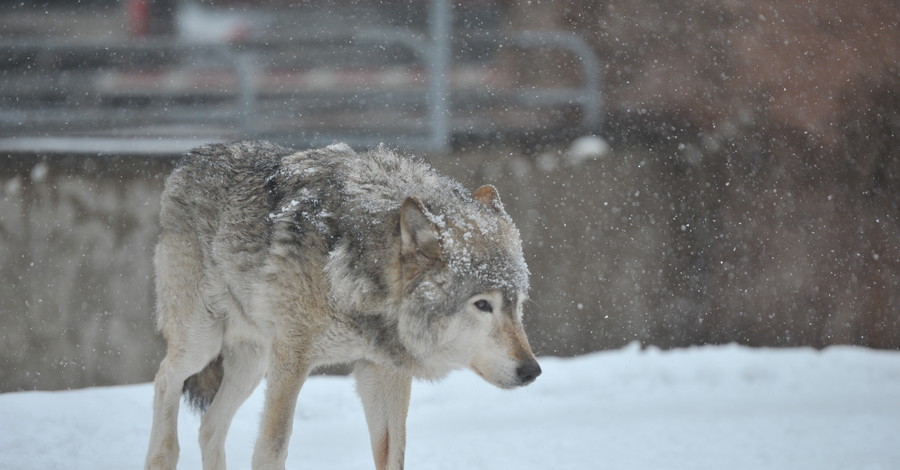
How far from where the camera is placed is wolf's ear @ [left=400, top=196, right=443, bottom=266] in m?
3.62

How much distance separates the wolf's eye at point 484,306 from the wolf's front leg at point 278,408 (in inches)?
30.0

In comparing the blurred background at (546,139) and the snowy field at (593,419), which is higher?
the blurred background at (546,139)

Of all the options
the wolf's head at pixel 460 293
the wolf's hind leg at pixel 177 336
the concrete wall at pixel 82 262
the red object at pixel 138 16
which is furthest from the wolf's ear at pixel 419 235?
the red object at pixel 138 16

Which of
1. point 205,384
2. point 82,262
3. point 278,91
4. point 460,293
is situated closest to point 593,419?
point 205,384

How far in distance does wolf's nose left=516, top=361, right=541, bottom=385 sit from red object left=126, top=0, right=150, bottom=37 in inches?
311

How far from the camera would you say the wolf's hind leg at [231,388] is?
440 centimetres

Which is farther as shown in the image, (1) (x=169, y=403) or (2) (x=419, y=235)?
(1) (x=169, y=403)

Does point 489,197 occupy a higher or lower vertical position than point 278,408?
higher

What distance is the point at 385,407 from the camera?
13.2 ft

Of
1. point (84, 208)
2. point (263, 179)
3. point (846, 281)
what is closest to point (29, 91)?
point (84, 208)

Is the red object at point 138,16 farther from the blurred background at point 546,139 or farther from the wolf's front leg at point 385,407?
the wolf's front leg at point 385,407

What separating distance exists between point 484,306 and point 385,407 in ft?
2.50

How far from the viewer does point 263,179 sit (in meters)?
4.16

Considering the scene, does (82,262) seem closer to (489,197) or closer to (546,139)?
(546,139)
